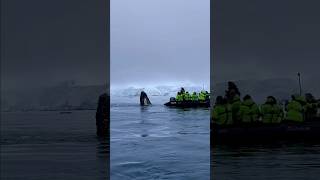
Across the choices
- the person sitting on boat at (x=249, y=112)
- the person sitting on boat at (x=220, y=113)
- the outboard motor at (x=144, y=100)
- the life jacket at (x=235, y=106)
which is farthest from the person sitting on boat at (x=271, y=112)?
the outboard motor at (x=144, y=100)

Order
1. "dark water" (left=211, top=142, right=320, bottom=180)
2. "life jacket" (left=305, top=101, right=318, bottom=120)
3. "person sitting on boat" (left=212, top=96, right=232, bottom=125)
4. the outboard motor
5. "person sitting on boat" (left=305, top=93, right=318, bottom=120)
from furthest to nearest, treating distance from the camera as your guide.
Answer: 1. the outboard motor
2. "life jacket" (left=305, top=101, right=318, bottom=120)
3. "person sitting on boat" (left=305, top=93, right=318, bottom=120)
4. "person sitting on boat" (left=212, top=96, right=232, bottom=125)
5. "dark water" (left=211, top=142, right=320, bottom=180)

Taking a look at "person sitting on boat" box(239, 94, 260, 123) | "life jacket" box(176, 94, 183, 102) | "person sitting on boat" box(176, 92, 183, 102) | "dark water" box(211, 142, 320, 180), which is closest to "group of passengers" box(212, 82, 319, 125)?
"person sitting on boat" box(239, 94, 260, 123)

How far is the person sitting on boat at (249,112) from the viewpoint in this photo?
1319cm

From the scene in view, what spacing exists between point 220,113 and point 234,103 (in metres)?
0.54

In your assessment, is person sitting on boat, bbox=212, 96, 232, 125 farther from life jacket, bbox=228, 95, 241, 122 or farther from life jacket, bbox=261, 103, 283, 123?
life jacket, bbox=261, 103, 283, 123

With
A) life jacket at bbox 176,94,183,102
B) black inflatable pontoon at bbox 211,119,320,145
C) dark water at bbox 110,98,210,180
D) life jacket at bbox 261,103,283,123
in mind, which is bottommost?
dark water at bbox 110,98,210,180

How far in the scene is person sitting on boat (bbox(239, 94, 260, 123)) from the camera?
1319 centimetres

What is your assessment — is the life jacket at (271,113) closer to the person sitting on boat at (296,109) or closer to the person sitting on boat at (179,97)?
the person sitting on boat at (296,109)

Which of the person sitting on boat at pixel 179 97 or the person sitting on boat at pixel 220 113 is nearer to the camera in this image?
the person sitting on boat at pixel 220 113

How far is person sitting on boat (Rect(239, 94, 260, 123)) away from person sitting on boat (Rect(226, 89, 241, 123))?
92mm

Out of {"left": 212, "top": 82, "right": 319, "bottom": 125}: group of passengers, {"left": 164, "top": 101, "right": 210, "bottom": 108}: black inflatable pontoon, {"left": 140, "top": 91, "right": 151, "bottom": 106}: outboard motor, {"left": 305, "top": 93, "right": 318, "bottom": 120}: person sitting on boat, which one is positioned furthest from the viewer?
{"left": 140, "top": 91, "right": 151, "bottom": 106}: outboard motor

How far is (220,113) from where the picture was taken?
43.0 feet

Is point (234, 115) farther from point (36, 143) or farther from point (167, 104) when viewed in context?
point (167, 104)

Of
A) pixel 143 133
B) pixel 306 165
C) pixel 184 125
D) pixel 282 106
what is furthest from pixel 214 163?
pixel 184 125
